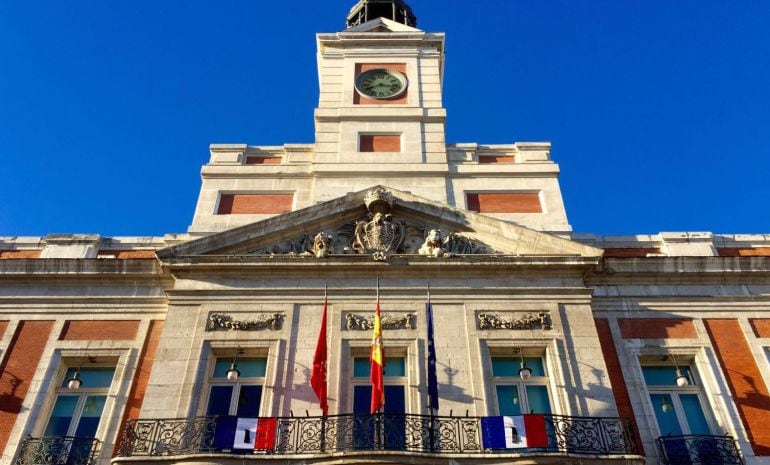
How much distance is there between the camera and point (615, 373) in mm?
14250

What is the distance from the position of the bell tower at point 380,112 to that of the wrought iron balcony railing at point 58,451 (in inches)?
293

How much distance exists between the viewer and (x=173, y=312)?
14.6 m

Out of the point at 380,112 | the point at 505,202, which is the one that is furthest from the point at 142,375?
the point at 380,112

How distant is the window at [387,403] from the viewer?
12008 mm

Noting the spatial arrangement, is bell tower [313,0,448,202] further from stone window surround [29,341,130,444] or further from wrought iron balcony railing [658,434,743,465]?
wrought iron balcony railing [658,434,743,465]

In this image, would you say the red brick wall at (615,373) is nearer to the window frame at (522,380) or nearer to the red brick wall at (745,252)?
the window frame at (522,380)

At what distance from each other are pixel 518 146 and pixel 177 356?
392 inches

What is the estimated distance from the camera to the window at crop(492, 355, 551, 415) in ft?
44.2

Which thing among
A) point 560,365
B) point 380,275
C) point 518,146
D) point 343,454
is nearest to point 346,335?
point 380,275

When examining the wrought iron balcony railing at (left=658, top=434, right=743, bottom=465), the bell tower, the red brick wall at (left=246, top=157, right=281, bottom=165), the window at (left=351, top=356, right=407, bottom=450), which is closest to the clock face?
the bell tower

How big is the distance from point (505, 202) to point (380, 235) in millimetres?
3688

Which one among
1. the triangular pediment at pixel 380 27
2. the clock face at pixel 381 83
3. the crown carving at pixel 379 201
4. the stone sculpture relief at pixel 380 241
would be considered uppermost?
the triangular pediment at pixel 380 27

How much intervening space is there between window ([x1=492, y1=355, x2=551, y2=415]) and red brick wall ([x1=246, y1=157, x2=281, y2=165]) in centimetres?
799

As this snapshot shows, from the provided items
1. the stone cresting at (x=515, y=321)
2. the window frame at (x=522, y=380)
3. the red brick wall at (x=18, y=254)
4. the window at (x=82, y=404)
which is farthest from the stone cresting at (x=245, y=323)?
Answer: the red brick wall at (x=18, y=254)
